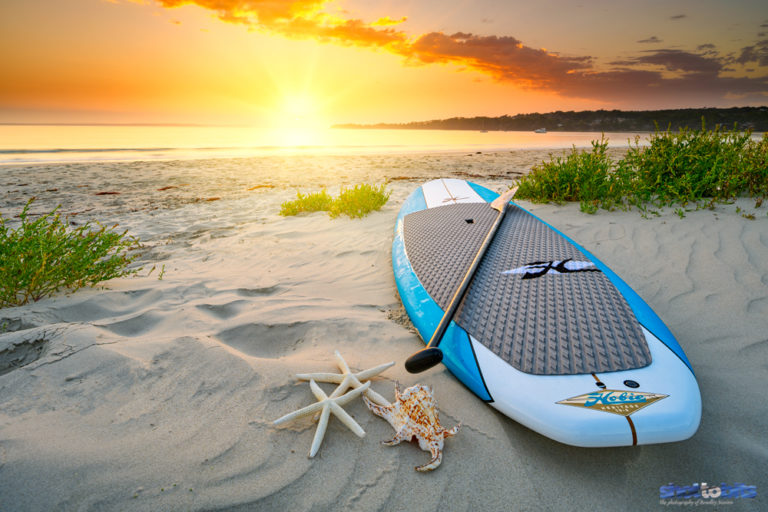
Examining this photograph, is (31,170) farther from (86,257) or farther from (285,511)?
(285,511)

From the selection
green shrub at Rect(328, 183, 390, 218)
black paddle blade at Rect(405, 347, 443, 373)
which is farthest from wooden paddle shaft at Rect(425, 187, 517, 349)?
green shrub at Rect(328, 183, 390, 218)

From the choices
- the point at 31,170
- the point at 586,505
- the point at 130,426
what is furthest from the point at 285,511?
the point at 31,170

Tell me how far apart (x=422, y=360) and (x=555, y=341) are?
0.74m

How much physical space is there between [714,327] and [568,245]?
1.08 metres

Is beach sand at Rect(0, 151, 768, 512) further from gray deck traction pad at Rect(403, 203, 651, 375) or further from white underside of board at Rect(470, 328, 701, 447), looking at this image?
gray deck traction pad at Rect(403, 203, 651, 375)

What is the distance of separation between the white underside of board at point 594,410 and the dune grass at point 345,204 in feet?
12.8

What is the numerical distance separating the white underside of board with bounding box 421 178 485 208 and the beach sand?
1.23 metres

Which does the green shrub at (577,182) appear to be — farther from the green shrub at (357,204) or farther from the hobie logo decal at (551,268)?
the hobie logo decal at (551,268)

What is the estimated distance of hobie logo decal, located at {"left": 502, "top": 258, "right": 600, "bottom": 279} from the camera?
2449 millimetres

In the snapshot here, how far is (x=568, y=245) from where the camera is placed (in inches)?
118

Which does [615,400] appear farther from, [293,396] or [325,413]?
[293,396]

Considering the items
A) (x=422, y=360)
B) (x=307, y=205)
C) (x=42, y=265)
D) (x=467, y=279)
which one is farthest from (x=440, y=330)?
(x=307, y=205)

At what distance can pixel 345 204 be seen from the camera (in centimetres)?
545

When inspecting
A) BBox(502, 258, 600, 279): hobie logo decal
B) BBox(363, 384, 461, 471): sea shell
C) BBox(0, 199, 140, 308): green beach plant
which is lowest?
BBox(363, 384, 461, 471): sea shell
